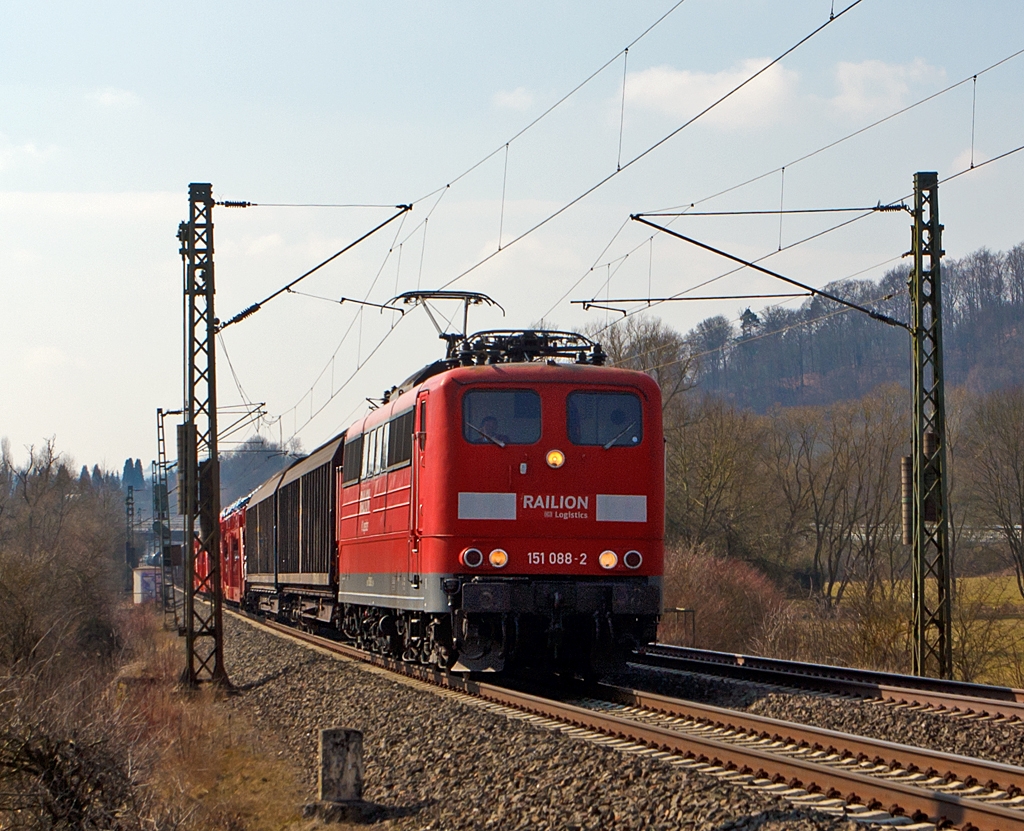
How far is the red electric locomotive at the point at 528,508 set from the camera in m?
→ 12.7

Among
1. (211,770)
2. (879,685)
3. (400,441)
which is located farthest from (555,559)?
Result: (211,770)

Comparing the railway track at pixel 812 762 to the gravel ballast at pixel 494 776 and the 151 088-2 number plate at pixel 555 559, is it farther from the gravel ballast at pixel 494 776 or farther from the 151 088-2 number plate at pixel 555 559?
the 151 088-2 number plate at pixel 555 559

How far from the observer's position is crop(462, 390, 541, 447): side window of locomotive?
1300 cm

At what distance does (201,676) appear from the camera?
63.8 feet

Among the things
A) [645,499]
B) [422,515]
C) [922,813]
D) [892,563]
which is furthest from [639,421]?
[892,563]

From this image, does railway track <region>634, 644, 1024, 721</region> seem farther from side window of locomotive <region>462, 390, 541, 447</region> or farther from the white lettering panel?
side window of locomotive <region>462, 390, 541, 447</region>

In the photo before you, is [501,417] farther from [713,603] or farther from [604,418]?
[713,603]

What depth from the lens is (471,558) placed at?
12.7m

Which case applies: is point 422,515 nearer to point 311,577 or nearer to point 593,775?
point 593,775

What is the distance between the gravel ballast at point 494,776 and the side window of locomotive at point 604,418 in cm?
320

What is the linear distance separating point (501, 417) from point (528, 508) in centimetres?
105

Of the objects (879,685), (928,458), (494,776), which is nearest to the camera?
(494,776)

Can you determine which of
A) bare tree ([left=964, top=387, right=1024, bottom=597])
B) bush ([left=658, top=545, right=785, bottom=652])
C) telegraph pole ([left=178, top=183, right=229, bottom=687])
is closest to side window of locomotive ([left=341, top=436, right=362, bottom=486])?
telegraph pole ([left=178, top=183, right=229, bottom=687])

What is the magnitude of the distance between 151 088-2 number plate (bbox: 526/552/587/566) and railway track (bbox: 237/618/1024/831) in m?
1.39
